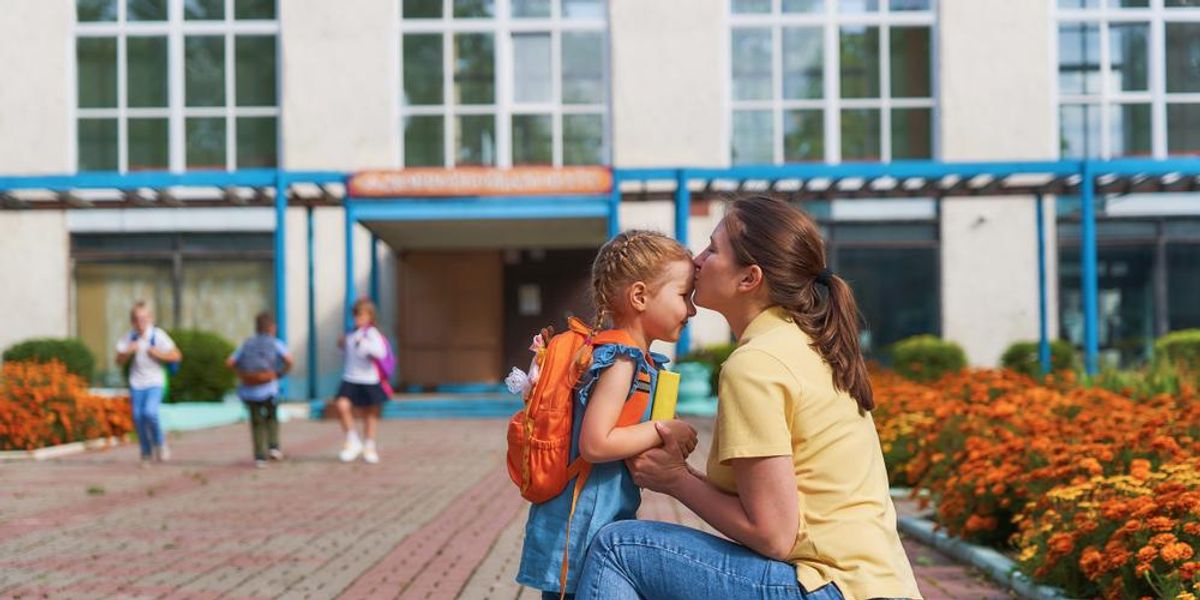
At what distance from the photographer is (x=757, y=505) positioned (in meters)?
2.77

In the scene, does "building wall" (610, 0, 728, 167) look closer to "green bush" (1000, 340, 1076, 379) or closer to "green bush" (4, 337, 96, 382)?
"green bush" (1000, 340, 1076, 379)

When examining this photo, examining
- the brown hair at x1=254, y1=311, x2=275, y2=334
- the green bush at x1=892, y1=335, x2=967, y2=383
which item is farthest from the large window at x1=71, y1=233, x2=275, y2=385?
the green bush at x1=892, y1=335, x2=967, y2=383

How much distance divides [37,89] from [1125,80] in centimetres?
2036

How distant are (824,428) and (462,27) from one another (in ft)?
74.3

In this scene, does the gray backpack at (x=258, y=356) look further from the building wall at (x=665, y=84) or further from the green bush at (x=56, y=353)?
the building wall at (x=665, y=84)

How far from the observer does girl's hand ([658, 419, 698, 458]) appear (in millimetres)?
3018

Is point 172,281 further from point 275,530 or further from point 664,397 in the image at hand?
point 664,397

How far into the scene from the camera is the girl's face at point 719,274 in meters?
2.97

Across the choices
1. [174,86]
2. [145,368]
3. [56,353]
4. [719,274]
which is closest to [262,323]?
[145,368]

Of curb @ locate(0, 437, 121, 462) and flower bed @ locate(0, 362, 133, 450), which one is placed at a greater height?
flower bed @ locate(0, 362, 133, 450)

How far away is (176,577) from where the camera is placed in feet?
22.2

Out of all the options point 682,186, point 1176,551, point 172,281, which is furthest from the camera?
point 172,281

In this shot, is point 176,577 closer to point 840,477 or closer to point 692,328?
point 840,477

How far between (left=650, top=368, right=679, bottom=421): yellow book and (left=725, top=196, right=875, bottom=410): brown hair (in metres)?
0.33
